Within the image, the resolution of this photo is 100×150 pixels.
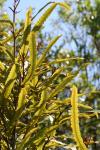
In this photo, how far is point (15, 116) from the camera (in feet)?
6.48

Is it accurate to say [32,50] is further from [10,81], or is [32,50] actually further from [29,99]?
[29,99]

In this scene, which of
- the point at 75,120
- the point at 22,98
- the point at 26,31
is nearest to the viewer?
the point at 75,120

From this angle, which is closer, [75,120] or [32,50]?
[75,120]

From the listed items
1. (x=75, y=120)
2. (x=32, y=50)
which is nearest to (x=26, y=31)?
(x=32, y=50)

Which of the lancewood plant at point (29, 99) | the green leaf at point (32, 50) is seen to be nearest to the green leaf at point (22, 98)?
the lancewood plant at point (29, 99)

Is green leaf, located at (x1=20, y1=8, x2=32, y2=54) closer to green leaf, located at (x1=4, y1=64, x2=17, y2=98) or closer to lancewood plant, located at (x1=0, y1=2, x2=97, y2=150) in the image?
lancewood plant, located at (x1=0, y1=2, x2=97, y2=150)

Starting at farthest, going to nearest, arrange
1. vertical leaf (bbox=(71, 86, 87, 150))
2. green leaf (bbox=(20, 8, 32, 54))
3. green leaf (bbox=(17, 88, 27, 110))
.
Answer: green leaf (bbox=(20, 8, 32, 54)) → green leaf (bbox=(17, 88, 27, 110)) → vertical leaf (bbox=(71, 86, 87, 150))

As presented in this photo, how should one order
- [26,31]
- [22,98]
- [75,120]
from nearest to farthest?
[75,120] < [22,98] < [26,31]

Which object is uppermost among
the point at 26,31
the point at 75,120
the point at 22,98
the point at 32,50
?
the point at 26,31

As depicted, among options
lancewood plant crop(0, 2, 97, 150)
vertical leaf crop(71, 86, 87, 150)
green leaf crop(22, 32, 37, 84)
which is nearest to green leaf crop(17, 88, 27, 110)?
lancewood plant crop(0, 2, 97, 150)

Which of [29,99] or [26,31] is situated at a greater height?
[26,31]

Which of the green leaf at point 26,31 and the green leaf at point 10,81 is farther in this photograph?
the green leaf at point 26,31

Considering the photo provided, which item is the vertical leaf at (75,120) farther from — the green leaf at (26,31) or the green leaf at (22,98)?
the green leaf at (26,31)

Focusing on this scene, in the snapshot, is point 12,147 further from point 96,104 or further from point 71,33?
point 71,33
